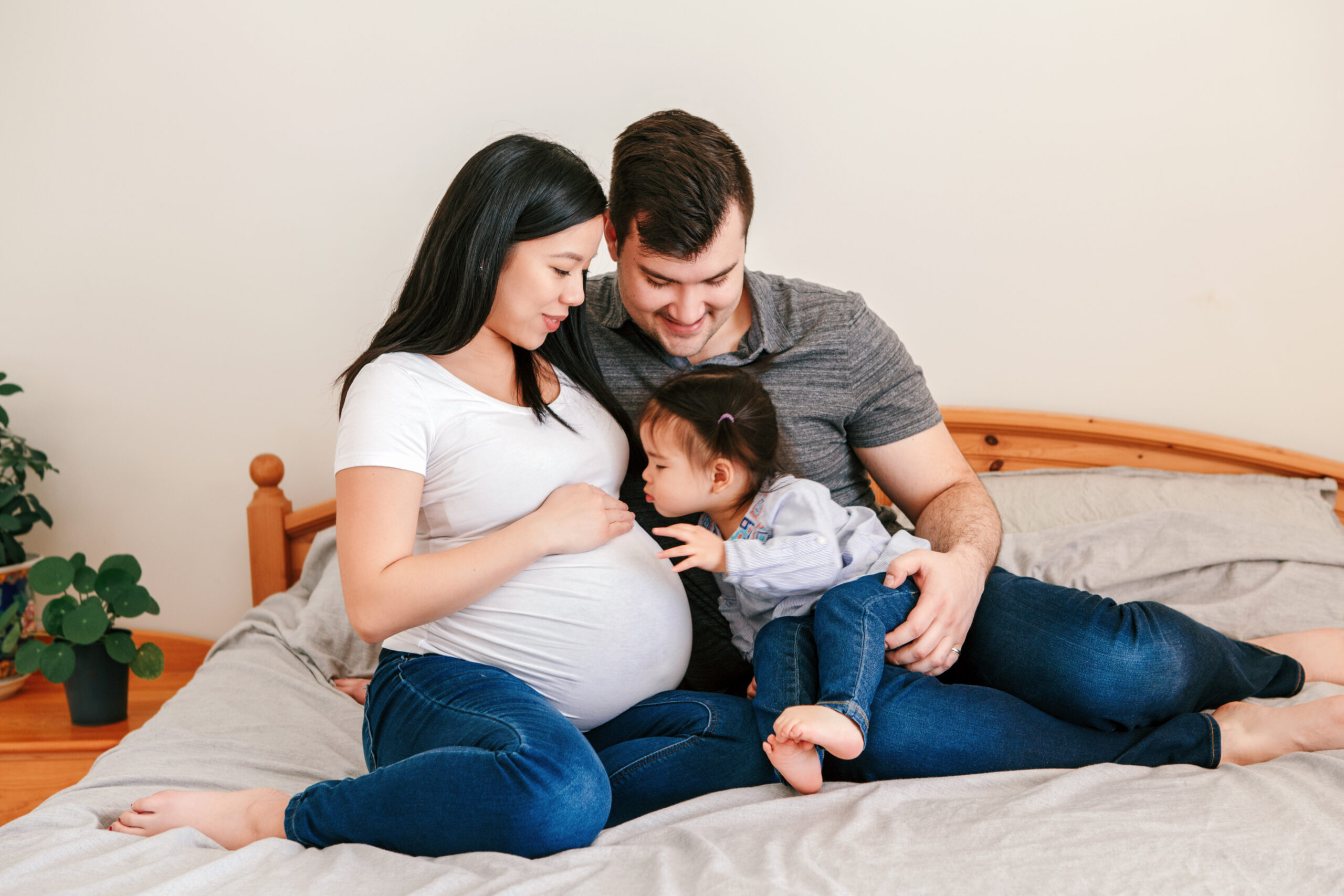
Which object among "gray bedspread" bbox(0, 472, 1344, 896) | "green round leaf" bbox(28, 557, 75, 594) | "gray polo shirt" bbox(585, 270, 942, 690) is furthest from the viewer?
"green round leaf" bbox(28, 557, 75, 594)

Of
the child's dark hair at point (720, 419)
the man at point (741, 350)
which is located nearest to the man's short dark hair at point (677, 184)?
the man at point (741, 350)

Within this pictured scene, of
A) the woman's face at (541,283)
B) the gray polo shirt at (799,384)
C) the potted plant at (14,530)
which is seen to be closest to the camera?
the woman's face at (541,283)

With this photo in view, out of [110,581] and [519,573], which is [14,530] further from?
[519,573]

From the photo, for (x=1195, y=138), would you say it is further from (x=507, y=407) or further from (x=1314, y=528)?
(x=507, y=407)

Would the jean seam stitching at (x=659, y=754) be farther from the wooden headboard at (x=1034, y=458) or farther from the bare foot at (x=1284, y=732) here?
the wooden headboard at (x=1034, y=458)

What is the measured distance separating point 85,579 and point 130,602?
0.10 meters

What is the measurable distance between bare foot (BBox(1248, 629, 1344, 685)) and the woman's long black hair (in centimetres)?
111

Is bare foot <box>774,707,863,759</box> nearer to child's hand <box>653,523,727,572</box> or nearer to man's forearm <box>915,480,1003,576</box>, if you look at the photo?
child's hand <box>653,523,727,572</box>

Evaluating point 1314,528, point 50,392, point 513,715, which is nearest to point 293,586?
point 50,392

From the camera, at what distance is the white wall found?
6.39ft

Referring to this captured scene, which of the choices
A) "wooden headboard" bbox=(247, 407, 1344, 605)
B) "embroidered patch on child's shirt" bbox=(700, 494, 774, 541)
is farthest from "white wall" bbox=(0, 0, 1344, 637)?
"embroidered patch on child's shirt" bbox=(700, 494, 774, 541)

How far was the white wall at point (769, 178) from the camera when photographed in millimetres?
1946

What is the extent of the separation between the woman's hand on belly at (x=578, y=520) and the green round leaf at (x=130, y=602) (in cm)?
107

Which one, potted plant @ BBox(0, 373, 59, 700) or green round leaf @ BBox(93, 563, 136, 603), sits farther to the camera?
potted plant @ BBox(0, 373, 59, 700)
